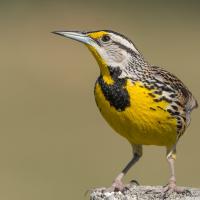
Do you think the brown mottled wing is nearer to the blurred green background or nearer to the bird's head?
the bird's head

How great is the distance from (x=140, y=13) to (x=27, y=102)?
4561 mm

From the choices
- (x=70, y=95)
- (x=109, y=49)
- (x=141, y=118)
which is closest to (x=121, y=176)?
(x=141, y=118)

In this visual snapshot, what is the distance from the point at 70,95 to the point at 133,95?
21.8ft

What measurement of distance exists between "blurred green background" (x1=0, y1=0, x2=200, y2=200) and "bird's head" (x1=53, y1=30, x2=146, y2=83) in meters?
3.22

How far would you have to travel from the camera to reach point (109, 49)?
549cm

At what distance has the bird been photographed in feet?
17.5

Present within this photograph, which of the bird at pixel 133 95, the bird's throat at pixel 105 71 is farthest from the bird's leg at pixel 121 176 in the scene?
the bird's throat at pixel 105 71

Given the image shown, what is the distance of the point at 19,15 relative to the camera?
51.1 ft

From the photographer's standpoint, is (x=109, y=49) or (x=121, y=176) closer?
(x=121, y=176)

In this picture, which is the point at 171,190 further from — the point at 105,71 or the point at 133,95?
the point at 105,71

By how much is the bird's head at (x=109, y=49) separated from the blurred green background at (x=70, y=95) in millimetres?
3216

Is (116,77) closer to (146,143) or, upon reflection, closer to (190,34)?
(146,143)

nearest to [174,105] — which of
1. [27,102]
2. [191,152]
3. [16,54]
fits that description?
[191,152]

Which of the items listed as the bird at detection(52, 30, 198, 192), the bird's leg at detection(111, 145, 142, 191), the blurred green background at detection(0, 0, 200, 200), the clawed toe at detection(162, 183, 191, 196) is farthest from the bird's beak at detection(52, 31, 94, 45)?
the blurred green background at detection(0, 0, 200, 200)
